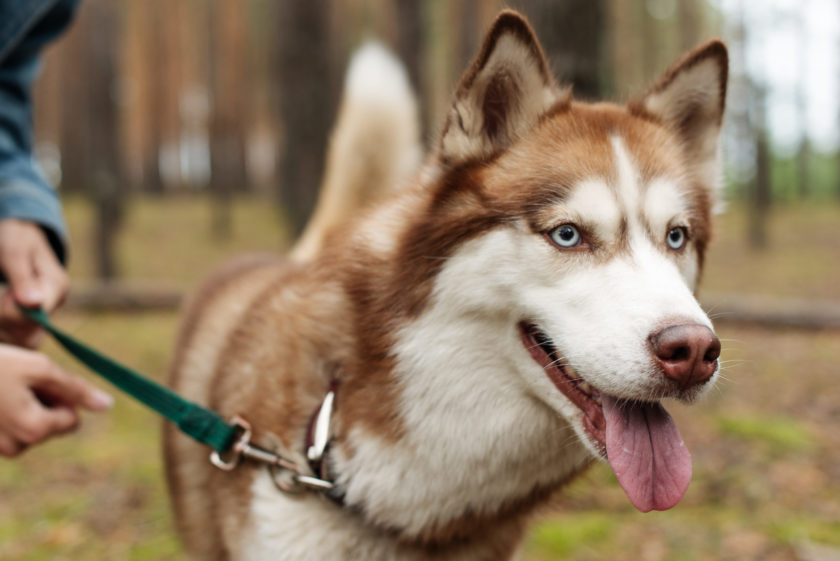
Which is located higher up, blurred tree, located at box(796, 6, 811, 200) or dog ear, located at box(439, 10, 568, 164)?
dog ear, located at box(439, 10, 568, 164)

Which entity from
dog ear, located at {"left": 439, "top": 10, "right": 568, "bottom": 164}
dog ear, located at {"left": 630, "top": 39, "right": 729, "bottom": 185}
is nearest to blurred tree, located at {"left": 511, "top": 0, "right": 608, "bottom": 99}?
dog ear, located at {"left": 630, "top": 39, "right": 729, "bottom": 185}

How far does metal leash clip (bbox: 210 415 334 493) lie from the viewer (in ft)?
6.39

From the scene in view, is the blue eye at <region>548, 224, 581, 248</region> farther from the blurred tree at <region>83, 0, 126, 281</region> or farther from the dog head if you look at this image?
the blurred tree at <region>83, 0, 126, 281</region>

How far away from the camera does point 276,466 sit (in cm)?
200

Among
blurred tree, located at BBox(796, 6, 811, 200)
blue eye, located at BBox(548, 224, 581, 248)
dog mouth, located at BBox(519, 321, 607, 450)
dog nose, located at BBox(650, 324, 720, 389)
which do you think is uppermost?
blue eye, located at BBox(548, 224, 581, 248)

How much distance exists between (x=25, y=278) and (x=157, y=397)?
46 cm

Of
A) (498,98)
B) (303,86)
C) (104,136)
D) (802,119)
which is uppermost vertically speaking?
(498,98)

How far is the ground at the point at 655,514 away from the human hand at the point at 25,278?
1.62 metres

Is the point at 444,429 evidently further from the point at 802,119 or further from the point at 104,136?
the point at 802,119

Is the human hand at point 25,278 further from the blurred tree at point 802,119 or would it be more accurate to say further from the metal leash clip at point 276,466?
the blurred tree at point 802,119

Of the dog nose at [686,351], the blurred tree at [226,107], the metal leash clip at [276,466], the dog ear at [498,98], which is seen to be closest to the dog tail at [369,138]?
the dog ear at [498,98]

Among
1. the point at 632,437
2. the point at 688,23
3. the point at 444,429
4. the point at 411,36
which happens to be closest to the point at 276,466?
the point at 444,429

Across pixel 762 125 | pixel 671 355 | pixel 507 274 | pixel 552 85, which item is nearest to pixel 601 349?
pixel 671 355

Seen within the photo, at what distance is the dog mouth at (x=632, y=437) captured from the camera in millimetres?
1666
